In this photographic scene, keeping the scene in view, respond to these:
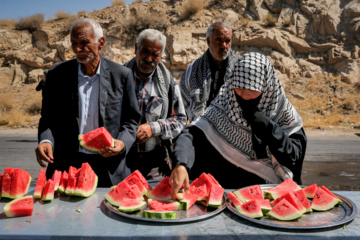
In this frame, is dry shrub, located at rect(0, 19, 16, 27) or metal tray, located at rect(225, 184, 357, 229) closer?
metal tray, located at rect(225, 184, 357, 229)

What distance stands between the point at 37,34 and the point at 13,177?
26738 mm

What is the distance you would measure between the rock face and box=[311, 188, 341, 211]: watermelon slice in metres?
20.0

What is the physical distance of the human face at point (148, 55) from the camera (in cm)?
355

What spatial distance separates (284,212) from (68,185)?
1419mm

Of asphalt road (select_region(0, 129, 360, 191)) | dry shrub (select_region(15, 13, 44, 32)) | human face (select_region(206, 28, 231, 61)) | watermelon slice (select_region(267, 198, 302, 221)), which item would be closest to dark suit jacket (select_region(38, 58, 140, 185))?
watermelon slice (select_region(267, 198, 302, 221))

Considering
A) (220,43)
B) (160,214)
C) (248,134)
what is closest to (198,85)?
(220,43)

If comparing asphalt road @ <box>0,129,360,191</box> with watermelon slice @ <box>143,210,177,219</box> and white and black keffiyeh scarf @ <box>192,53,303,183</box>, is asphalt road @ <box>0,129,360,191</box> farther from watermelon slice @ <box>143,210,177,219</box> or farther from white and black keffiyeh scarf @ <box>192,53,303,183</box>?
watermelon slice @ <box>143,210,177,219</box>

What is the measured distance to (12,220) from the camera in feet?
5.76

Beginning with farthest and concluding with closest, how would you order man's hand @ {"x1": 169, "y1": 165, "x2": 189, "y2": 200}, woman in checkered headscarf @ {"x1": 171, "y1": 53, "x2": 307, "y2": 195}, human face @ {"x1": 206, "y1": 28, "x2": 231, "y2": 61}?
A: 1. human face @ {"x1": 206, "y1": 28, "x2": 231, "y2": 61}
2. woman in checkered headscarf @ {"x1": 171, "y1": 53, "x2": 307, "y2": 195}
3. man's hand @ {"x1": 169, "y1": 165, "x2": 189, "y2": 200}

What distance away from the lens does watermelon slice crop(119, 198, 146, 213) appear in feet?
5.97

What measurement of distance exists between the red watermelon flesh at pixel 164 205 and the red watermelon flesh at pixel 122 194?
0.12 metres

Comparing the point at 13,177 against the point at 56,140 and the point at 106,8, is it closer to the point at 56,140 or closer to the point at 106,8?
the point at 56,140

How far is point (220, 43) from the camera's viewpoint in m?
5.07

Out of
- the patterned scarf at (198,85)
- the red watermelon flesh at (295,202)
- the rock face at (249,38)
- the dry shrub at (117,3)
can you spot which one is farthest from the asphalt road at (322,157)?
the dry shrub at (117,3)
